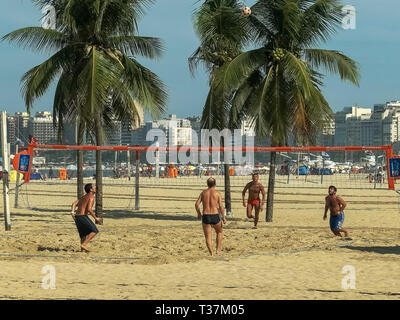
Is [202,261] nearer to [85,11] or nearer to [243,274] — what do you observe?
[243,274]

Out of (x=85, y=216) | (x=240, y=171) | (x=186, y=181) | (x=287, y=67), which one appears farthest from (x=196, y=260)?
(x=240, y=171)

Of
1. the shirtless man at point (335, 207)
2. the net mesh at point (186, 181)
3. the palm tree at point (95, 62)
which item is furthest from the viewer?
the net mesh at point (186, 181)

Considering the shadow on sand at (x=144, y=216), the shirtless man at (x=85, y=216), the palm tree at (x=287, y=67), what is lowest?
the shadow on sand at (x=144, y=216)

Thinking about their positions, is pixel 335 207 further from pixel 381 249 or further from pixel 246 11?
pixel 246 11

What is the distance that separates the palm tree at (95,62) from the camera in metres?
20.7

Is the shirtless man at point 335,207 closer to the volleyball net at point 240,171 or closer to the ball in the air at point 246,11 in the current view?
the volleyball net at point 240,171

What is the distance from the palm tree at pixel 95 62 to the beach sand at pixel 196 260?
3.54m

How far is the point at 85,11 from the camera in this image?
68.9ft

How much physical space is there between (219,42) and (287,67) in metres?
2.91

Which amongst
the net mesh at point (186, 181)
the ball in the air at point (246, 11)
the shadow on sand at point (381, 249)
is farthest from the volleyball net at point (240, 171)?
the shadow on sand at point (381, 249)

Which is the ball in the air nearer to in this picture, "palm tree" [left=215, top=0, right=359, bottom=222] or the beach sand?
"palm tree" [left=215, top=0, right=359, bottom=222]

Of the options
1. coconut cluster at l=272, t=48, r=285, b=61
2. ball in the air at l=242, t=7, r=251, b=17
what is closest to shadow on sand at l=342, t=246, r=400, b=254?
coconut cluster at l=272, t=48, r=285, b=61
